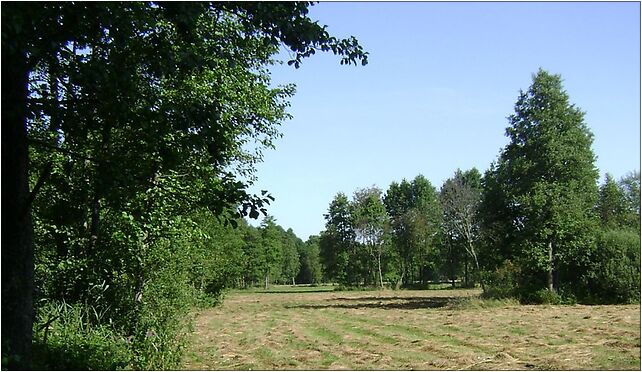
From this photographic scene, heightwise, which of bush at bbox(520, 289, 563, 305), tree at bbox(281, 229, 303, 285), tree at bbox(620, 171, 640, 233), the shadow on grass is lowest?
the shadow on grass

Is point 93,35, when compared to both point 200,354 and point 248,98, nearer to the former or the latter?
point 248,98

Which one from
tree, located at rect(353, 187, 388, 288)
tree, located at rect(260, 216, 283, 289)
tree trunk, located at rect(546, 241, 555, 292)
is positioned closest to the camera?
tree trunk, located at rect(546, 241, 555, 292)

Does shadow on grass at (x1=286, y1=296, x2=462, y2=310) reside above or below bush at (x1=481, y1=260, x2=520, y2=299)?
below

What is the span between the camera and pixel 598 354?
11969mm

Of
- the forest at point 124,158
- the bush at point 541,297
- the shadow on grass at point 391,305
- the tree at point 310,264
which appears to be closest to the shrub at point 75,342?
the forest at point 124,158

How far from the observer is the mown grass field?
11914 millimetres

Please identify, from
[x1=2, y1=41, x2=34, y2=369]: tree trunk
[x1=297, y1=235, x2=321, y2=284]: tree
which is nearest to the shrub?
[x1=2, y1=41, x2=34, y2=369]: tree trunk

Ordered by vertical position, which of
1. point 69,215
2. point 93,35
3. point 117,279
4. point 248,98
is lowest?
point 117,279

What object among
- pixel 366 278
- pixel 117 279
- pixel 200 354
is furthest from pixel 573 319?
pixel 366 278

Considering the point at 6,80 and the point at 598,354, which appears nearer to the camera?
the point at 6,80

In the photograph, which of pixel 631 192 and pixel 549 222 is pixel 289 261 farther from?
pixel 549 222

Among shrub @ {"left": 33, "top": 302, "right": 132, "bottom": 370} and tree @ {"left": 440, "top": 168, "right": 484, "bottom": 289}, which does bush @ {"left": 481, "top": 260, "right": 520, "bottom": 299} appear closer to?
tree @ {"left": 440, "top": 168, "right": 484, "bottom": 289}

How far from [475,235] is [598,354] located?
22.4 meters

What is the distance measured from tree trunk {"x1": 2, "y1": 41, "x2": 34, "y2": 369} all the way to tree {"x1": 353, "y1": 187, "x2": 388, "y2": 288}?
58.1m
